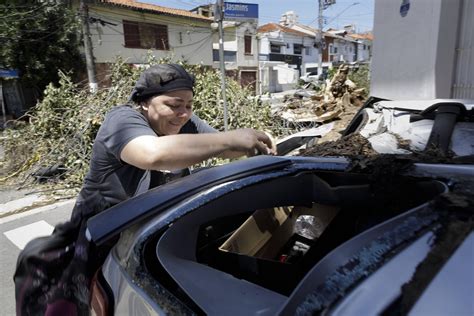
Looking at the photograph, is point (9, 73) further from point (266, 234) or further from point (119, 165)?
point (266, 234)

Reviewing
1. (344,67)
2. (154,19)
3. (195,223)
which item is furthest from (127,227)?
(154,19)

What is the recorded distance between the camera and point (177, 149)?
4.99 feet

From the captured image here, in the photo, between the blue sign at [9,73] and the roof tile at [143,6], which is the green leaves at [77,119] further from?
the roof tile at [143,6]

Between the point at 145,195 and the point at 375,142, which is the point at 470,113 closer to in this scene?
the point at 375,142

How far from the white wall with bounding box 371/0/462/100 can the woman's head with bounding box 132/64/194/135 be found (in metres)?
5.53

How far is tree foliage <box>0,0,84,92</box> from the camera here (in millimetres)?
14703

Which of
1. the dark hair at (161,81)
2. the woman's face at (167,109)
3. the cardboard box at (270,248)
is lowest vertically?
the cardboard box at (270,248)

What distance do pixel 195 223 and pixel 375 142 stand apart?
5.57 feet

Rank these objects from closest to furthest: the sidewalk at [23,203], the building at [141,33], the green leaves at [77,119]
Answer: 1. the sidewalk at [23,203]
2. the green leaves at [77,119]
3. the building at [141,33]

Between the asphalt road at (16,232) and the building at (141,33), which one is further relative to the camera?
the building at (141,33)

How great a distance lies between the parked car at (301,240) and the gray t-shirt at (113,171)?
0.46 metres

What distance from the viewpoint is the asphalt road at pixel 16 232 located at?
2921 mm

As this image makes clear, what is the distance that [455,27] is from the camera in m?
5.88

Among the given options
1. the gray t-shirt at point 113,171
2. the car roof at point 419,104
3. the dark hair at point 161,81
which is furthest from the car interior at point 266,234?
the car roof at point 419,104
